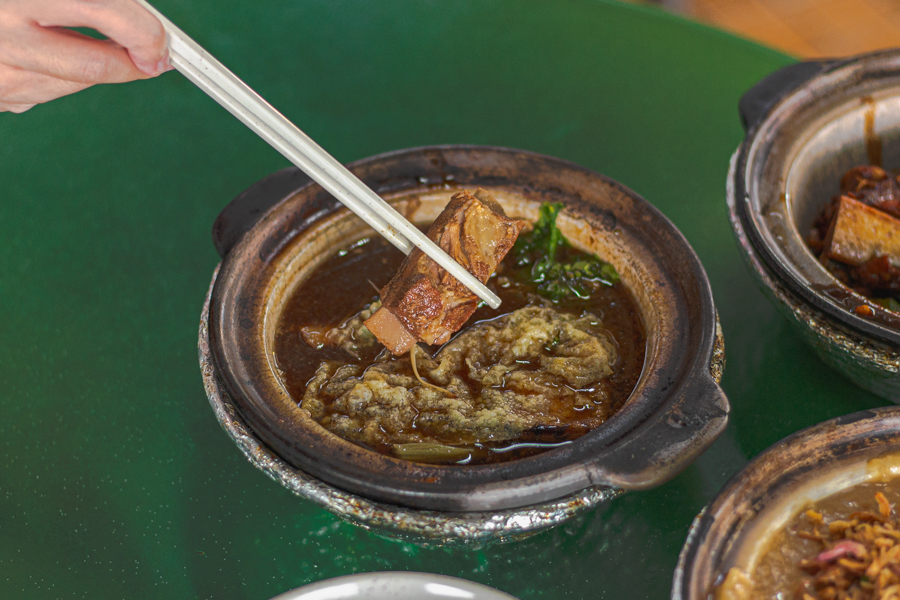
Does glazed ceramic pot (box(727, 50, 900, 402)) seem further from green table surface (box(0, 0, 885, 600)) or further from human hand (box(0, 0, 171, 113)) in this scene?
human hand (box(0, 0, 171, 113))

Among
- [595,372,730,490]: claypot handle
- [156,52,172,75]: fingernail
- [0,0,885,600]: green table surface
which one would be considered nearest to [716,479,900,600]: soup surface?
[595,372,730,490]: claypot handle

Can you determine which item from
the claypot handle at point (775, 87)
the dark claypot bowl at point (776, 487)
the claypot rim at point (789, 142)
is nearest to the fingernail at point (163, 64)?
the dark claypot bowl at point (776, 487)

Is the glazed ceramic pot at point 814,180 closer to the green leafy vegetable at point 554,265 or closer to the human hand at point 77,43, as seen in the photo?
the green leafy vegetable at point 554,265

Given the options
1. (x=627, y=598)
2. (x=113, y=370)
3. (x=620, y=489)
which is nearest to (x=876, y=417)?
(x=620, y=489)

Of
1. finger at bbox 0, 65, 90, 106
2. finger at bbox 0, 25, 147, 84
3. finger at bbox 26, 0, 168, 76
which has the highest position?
finger at bbox 26, 0, 168, 76

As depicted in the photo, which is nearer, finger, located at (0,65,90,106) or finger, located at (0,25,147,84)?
finger, located at (0,25,147,84)

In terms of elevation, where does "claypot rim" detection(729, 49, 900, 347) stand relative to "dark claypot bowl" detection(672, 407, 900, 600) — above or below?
above

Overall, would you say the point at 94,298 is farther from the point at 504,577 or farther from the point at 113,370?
the point at 504,577
